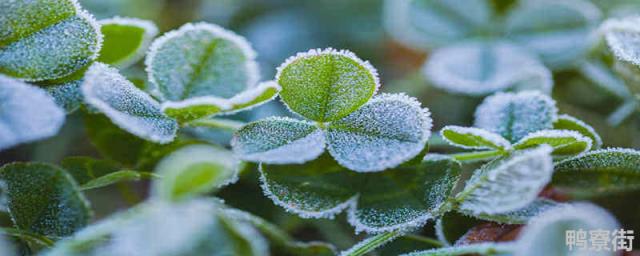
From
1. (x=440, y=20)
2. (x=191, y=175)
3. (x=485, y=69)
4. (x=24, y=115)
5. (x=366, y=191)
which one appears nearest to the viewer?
(x=191, y=175)

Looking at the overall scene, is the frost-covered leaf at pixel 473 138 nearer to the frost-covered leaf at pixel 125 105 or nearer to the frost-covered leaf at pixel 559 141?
the frost-covered leaf at pixel 559 141

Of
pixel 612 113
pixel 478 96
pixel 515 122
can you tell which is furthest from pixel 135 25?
pixel 612 113

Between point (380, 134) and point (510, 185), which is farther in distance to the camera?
point (380, 134)

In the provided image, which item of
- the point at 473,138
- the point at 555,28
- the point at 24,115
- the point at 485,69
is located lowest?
the point at 24,115

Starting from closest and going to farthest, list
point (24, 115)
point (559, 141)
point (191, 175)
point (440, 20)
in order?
point (191, 175) < point (24, 115) < point (559, 141) < point (440, 20)

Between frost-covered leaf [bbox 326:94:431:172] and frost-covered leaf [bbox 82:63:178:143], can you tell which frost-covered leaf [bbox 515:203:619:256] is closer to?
frost-covered leaf [bbox 326:94:431:172]

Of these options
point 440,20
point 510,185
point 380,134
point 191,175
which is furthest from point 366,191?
point 440,20

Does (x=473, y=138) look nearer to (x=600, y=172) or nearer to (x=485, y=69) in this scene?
(x=600, y=172)

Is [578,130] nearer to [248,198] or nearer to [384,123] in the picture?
[384,123]
